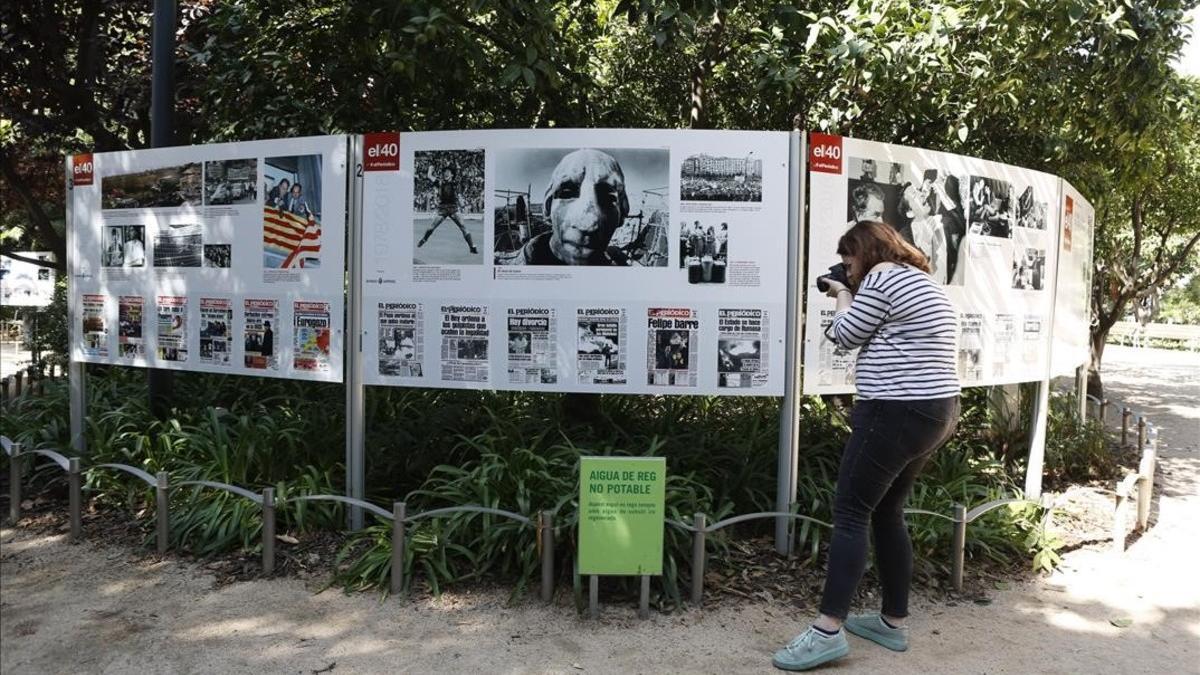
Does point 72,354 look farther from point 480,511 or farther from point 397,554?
point 480,511

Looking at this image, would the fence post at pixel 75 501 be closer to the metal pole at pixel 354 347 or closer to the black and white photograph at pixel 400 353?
the metal pole at pixel 354 347

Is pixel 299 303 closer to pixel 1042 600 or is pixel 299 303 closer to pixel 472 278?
pixel 472 278

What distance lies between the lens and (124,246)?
5.41 meters

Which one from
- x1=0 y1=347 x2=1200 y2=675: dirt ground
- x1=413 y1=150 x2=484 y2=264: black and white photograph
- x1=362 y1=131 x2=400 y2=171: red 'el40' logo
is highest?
x1=362 y1=131 x2=400 y2=171: red 'el40' logo

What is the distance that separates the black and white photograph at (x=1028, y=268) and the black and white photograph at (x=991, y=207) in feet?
0.68

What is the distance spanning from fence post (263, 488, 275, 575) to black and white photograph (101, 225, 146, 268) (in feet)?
6.88

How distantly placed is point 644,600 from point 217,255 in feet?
10.6

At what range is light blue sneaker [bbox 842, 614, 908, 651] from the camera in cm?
358

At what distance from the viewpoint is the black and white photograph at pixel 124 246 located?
532cm

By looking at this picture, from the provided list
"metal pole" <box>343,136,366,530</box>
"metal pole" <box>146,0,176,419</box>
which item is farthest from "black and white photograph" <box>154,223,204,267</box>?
"metal pole" <box>343,136,366,530</box>

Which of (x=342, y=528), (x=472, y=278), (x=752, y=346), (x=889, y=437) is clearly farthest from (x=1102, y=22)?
(x=342, y=528)

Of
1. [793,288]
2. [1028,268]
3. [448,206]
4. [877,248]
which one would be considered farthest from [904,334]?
[1028,268]

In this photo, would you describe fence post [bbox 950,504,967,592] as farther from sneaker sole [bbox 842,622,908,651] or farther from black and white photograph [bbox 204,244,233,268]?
black and white photograph [bbox 204,244,233,268]

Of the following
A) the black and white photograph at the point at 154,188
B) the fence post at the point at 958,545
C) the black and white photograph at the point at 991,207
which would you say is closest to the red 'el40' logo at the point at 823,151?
the black and white photograph at the point at 991,207
